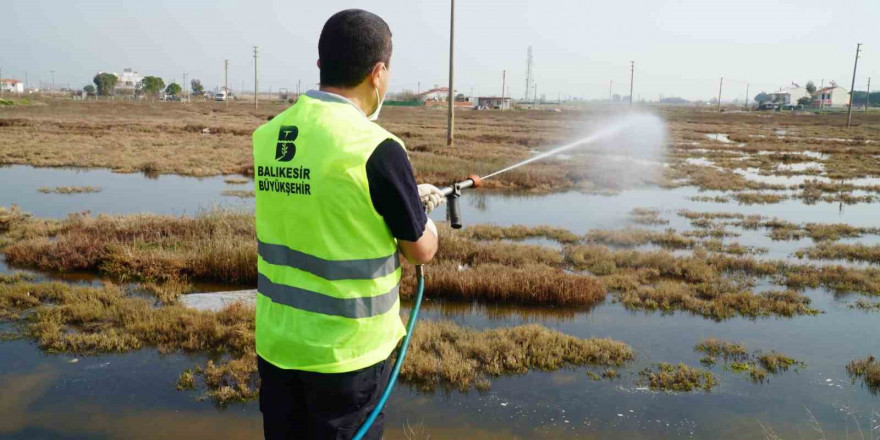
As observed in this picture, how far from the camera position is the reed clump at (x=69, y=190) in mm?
18219

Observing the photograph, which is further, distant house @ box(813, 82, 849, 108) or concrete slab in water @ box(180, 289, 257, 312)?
distant house @ box(813, 82, 849, 108)

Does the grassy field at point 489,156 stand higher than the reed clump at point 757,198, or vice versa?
the grassy field at point 489,156

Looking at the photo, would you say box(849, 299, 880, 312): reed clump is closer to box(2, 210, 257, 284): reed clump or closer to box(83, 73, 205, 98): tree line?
box(2, 210, 257, 284): reed clump

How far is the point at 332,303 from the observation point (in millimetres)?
2338

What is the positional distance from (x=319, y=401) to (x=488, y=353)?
186 inches

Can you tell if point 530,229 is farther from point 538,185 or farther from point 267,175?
point 267,175

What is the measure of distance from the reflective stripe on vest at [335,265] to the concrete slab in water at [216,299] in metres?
6.01

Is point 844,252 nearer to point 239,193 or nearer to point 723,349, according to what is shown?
point 723,349

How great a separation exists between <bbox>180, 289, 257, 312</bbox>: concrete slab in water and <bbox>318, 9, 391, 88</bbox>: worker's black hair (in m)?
6.21

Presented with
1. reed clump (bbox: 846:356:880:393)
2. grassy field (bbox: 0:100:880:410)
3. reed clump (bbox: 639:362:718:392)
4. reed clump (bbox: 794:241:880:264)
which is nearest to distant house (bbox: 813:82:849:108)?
grassy field (bbox: 0:100:880:410)

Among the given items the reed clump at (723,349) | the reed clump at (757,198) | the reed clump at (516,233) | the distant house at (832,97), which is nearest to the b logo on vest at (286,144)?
the reed clump at (723,349)

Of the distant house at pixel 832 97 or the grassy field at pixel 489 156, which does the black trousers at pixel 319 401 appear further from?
the distant house at pixel 832 97

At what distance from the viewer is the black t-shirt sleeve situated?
222 cm

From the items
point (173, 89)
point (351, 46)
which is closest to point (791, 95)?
point (173, 89)
